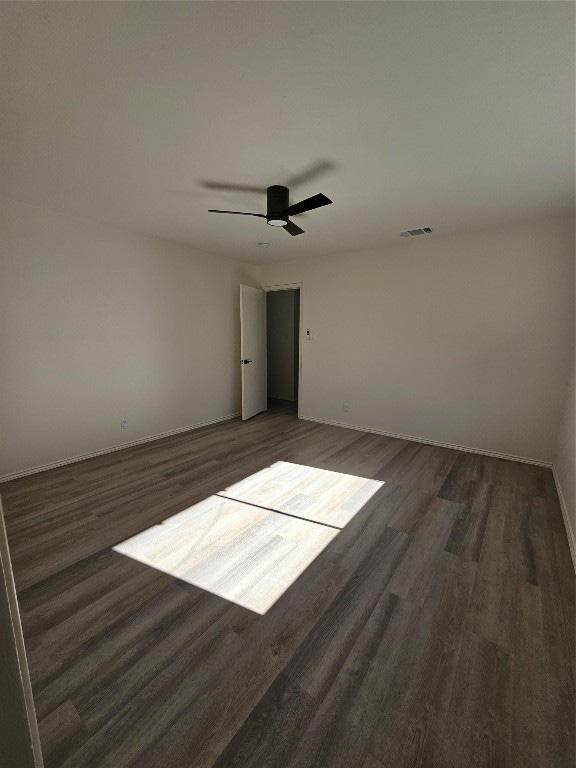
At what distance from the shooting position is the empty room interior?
120cm

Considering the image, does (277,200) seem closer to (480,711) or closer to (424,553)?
(424,553)

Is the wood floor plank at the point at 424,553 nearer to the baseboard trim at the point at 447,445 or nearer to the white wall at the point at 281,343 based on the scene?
the baseboard trim at the point at 447,445

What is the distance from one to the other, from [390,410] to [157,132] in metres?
3.87

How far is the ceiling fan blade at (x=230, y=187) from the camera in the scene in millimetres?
2508

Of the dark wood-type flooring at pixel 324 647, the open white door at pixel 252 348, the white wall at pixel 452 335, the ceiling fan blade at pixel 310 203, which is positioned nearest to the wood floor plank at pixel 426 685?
the dark wood-type flooring at pixel 324 647

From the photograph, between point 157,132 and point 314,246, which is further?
point 314,246

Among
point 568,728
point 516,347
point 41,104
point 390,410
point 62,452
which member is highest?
point 41,104

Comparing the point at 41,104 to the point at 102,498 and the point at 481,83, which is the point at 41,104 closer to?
the point at 481,83

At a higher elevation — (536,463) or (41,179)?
(41,179)

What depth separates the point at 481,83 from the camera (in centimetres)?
152

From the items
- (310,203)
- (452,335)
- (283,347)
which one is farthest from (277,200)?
(283,347)

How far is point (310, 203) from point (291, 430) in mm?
3150

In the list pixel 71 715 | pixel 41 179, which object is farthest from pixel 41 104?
pixel 71 715

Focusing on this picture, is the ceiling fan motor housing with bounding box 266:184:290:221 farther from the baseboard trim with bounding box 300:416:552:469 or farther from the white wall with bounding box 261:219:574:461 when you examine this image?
the baseboard trim with bounding box 300:416:552:469
